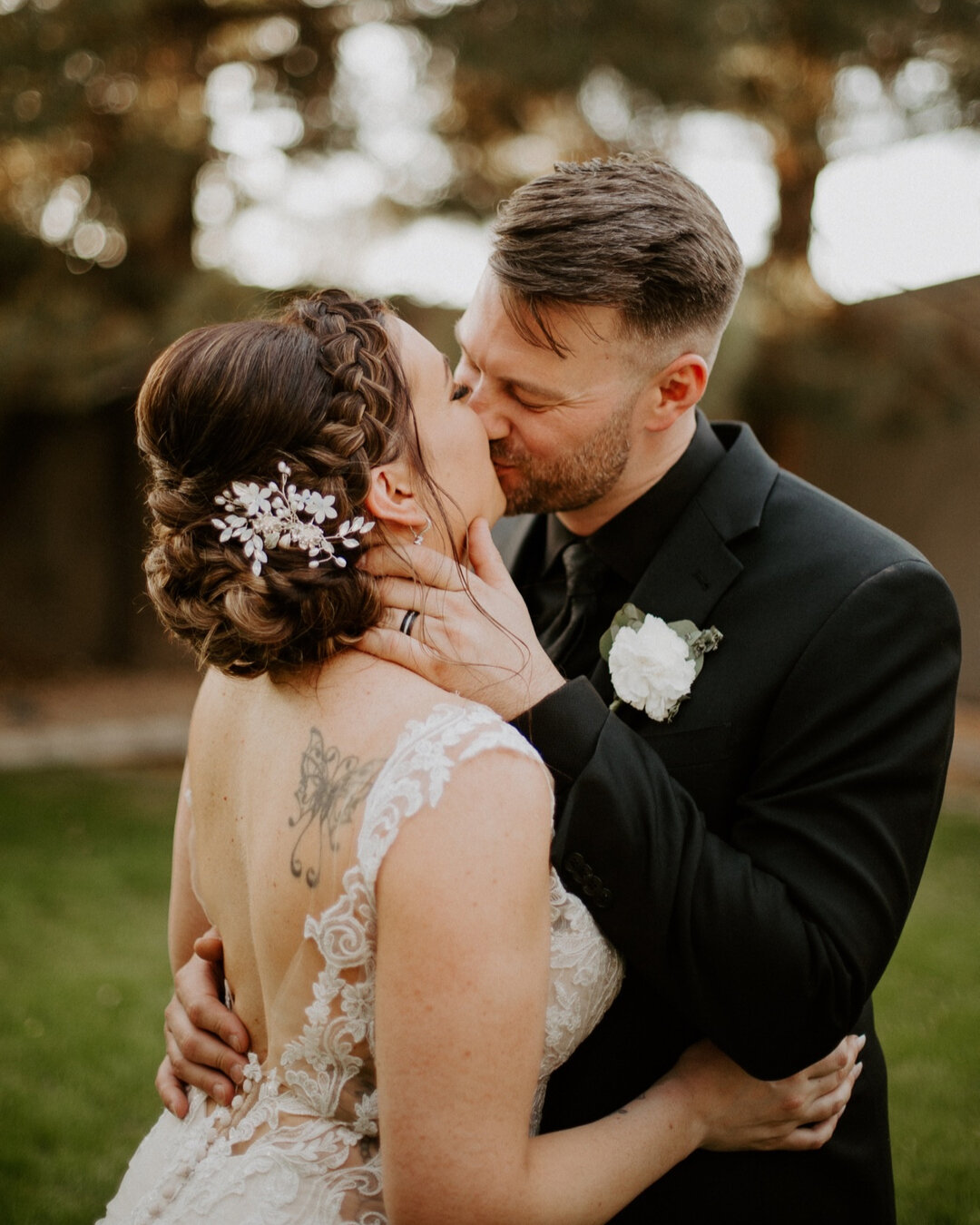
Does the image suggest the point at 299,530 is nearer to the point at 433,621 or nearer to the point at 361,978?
the point at 433,621

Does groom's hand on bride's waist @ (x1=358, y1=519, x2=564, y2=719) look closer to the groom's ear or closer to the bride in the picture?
the bride

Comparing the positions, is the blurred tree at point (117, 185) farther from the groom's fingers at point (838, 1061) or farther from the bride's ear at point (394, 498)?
the groom's fingers at point (838, 1061)

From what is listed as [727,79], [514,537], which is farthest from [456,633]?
[727,79]

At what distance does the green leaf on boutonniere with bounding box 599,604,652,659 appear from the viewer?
7.64ft

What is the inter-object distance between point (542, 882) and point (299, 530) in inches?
27.2

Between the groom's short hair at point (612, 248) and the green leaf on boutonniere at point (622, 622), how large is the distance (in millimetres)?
645

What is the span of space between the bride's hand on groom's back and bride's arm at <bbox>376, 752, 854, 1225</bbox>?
1.49 feet

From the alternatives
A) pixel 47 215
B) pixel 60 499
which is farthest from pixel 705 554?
pixel 60 499

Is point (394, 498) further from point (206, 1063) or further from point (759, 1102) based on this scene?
point (759, 1102)

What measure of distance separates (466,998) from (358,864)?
254 millimetres

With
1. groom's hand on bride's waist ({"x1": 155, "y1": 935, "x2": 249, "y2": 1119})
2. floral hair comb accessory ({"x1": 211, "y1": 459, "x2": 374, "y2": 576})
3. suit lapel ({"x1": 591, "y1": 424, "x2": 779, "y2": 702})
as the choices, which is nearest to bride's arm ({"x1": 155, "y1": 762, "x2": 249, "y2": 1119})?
groom's hand on bride's waist ({"x1": 155, "y1": 935, "x2": 249, "y2": 1119})

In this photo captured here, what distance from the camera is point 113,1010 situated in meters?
4.80

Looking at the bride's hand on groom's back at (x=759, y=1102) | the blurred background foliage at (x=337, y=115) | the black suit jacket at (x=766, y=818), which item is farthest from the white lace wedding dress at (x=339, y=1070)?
the blurred background foliage at (x=337, y=115)

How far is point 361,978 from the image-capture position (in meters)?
1.70
